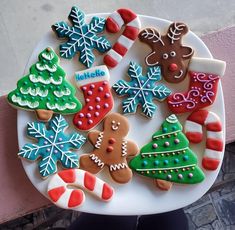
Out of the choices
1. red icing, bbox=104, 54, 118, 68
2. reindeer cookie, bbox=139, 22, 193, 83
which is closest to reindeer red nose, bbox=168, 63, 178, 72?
reindeer cookie, bbox=139, 22, 193, 83

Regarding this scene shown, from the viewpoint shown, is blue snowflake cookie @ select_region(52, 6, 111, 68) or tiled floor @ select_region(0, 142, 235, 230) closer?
blue snowflake cookie @ select_region(52, 6, 111, 68)

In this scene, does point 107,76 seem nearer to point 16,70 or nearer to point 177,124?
point 177,124

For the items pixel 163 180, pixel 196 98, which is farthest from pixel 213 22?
pixel 163 180

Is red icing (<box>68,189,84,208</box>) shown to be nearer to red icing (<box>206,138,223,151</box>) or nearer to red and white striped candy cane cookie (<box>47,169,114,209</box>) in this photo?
red and white striped candy cane cookie (<box>47,169,114,209</box>)

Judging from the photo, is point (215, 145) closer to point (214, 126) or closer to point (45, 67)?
point (214, 126)

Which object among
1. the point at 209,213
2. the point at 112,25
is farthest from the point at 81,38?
the point at 209,213

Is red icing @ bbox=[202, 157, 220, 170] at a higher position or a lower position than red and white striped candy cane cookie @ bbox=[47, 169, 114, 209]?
higher

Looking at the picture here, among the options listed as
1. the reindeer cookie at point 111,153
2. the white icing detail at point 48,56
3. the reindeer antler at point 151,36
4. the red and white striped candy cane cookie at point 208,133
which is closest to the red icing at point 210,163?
the red and white striped candy cane cookie at point 208,133
